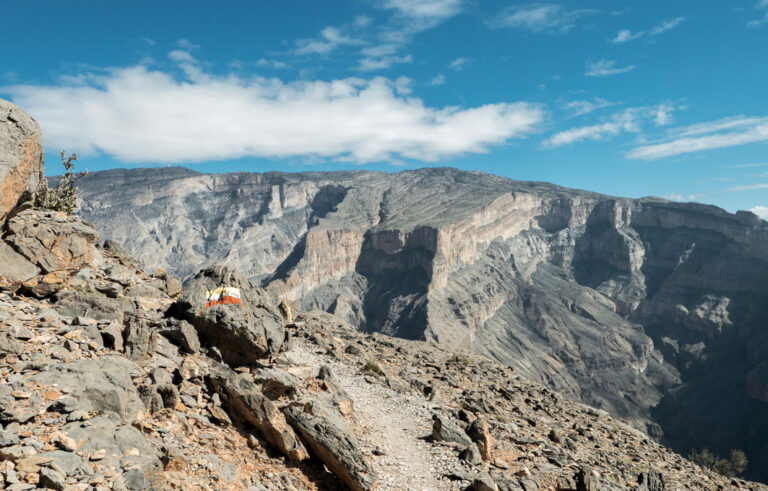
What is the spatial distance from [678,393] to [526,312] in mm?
62038

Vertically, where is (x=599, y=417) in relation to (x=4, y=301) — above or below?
below

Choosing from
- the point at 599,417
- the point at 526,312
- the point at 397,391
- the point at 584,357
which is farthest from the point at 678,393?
the point at 397,391

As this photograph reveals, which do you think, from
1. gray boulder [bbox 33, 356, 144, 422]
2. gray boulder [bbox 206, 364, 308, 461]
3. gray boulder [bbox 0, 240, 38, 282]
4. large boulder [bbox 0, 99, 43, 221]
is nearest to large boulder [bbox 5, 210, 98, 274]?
gray boulder [bbox 0, 240, 38, 282]

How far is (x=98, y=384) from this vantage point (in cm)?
955

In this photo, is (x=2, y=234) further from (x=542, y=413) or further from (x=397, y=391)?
(x=542, y=413)

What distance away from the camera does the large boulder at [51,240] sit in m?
13.7

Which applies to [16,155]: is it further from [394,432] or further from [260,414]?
[394,432]

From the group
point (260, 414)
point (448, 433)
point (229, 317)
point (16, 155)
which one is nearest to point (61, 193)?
point (16, 155)

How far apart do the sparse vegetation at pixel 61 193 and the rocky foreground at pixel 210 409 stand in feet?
3.90

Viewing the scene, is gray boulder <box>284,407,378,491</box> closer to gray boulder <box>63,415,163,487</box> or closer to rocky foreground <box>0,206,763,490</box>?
rocky foreground <box>0,206,763,490</box>

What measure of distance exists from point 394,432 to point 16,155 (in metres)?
17.6

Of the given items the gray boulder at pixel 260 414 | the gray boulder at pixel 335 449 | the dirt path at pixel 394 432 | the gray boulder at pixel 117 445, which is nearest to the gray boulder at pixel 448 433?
the dirt path at pixel 394 432

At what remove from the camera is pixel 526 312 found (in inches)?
7298

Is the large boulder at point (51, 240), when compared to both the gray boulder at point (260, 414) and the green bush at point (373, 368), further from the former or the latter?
the green bush at point (373, 368)
